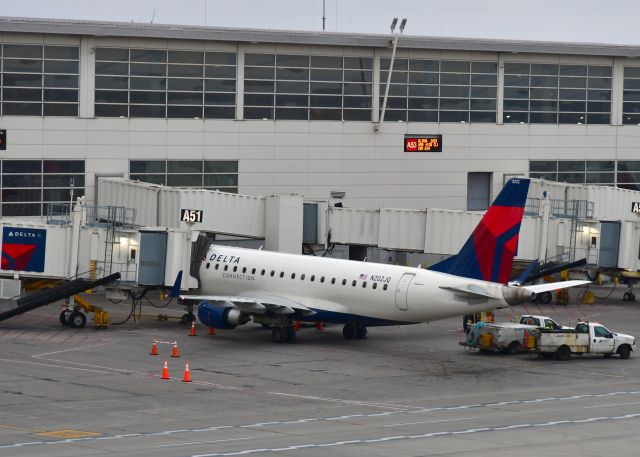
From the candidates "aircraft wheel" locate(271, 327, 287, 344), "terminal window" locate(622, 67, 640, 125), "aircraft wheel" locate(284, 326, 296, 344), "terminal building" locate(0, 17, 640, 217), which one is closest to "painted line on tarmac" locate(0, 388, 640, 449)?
"aircraft wheel" locate(271, 327, 287, 344)

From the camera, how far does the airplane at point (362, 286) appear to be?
5641 cm

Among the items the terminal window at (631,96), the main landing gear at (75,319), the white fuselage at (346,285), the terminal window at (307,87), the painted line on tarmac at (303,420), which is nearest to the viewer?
the painted line on tarmac at (303,420)

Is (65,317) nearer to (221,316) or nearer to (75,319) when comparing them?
(75,319)

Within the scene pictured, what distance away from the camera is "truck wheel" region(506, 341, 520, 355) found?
5809cm

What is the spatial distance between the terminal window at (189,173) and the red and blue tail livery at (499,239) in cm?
3539

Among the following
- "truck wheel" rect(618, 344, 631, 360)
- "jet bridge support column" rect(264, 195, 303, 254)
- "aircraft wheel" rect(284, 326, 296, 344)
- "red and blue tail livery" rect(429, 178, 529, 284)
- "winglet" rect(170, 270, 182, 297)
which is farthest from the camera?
"jet bridge support column" rect(264, 195, 303, 254)

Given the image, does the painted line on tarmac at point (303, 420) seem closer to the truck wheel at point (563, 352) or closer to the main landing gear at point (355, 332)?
the truck wheel at point (563, 352)

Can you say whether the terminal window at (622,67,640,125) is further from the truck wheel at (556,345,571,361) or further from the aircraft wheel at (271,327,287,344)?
the aircraft wheel at (271,327,287,344)

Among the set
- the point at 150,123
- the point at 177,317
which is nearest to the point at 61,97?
the point at 150,123

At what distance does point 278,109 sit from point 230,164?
520cm

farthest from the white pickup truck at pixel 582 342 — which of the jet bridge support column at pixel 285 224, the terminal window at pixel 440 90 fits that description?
the terminal window at pixel 440 90

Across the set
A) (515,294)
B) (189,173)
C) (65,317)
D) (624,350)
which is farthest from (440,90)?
(515,294)

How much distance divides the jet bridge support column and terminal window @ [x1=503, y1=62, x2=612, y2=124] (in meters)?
24.0

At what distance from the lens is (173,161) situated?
8838cm
